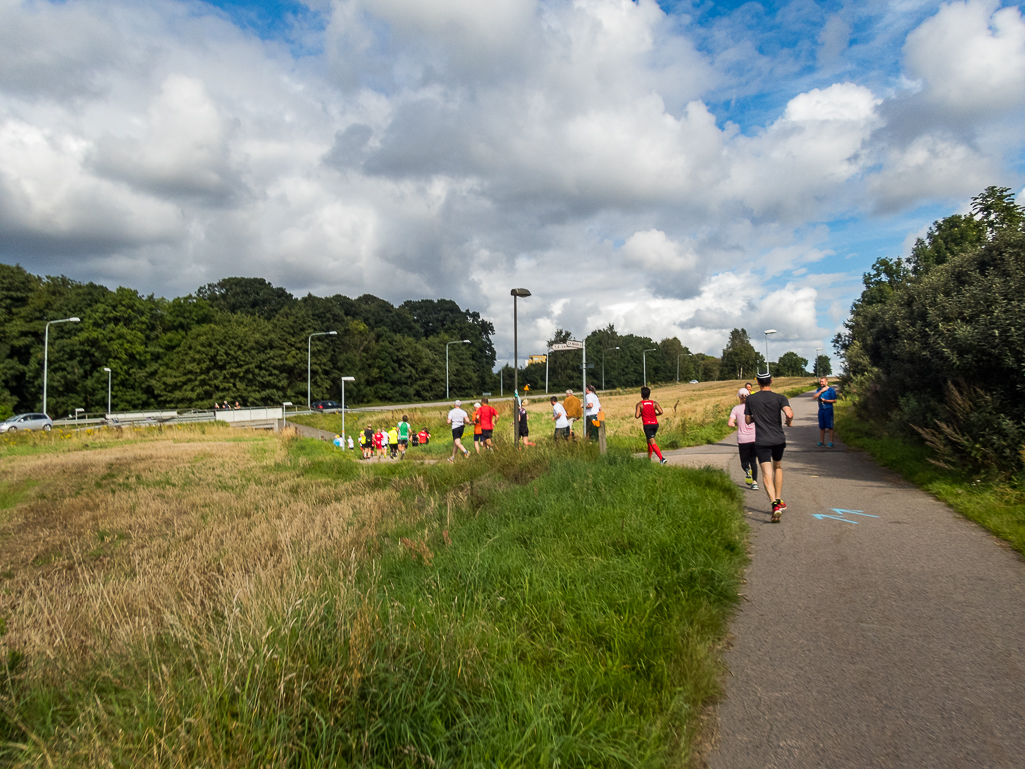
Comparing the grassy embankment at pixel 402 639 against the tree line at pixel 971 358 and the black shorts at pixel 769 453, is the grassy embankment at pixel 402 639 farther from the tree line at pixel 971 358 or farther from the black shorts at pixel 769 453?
the tree line at pixel 971 358

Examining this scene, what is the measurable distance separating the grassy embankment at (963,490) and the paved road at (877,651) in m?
0.26

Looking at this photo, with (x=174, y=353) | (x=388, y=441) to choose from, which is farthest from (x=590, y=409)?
(x=174, y=353)

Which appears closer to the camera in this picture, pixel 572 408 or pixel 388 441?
pixel 572 408

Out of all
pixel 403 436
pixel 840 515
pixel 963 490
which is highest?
pixel 963 490

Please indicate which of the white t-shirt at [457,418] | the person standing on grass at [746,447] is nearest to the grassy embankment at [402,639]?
the person standing on grass at [746,447]

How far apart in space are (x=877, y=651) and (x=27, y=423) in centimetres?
4753

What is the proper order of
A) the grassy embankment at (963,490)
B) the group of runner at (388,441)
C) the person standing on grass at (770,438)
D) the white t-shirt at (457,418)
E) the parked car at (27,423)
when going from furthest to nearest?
the parked car at (27,423) < the group of runner at (388,441) < the white t-shirt at (457,418) < the person standing on grass at (770,438) < the grassy embankment at (963,490)

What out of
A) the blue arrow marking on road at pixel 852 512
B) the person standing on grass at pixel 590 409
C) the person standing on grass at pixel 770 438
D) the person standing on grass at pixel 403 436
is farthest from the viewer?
the person standing on grass at pixel 403 436

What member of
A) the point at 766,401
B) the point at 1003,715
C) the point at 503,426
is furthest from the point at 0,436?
the point at 1003,715

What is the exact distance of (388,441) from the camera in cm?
2262

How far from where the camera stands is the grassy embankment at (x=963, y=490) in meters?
6.38

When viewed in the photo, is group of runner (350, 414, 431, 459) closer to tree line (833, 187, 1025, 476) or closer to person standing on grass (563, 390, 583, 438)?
person standing on grass (563, 390, 583, 438)

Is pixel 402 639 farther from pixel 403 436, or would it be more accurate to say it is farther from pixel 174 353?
pixel 174 353

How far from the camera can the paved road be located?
2.90m
